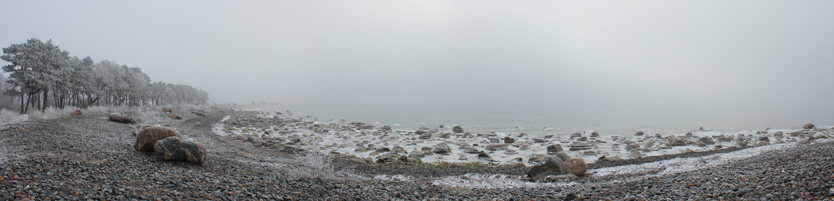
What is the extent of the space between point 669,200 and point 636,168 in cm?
668

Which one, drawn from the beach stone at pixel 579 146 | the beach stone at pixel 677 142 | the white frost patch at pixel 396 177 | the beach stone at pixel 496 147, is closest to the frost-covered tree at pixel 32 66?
the white frost patch at pixel 396 177

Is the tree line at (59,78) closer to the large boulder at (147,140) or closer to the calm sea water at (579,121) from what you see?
the calm sea water at (579,121)

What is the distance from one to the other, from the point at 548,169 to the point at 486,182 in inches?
81.4

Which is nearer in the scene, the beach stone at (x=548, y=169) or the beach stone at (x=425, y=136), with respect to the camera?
the beach stone at (x=548, y=169)

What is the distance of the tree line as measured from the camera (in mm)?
30453

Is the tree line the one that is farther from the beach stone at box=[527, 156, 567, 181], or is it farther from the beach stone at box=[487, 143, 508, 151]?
the beach stone at box=[527, 156, 567, 181]

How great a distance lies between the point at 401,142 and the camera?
2397cm

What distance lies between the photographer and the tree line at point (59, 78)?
30.5 metres

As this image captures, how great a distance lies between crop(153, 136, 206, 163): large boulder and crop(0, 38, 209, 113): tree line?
34168 millimetres

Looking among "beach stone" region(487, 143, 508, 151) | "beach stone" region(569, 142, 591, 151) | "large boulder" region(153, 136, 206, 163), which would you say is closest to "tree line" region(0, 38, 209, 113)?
"large boulder" region(153, 136, 206, 163)

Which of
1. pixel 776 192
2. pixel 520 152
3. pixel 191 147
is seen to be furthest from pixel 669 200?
pixel 520 152

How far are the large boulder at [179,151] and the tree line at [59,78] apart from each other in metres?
34.2

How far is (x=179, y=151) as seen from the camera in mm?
9047

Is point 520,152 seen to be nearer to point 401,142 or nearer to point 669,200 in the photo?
point 401,142
